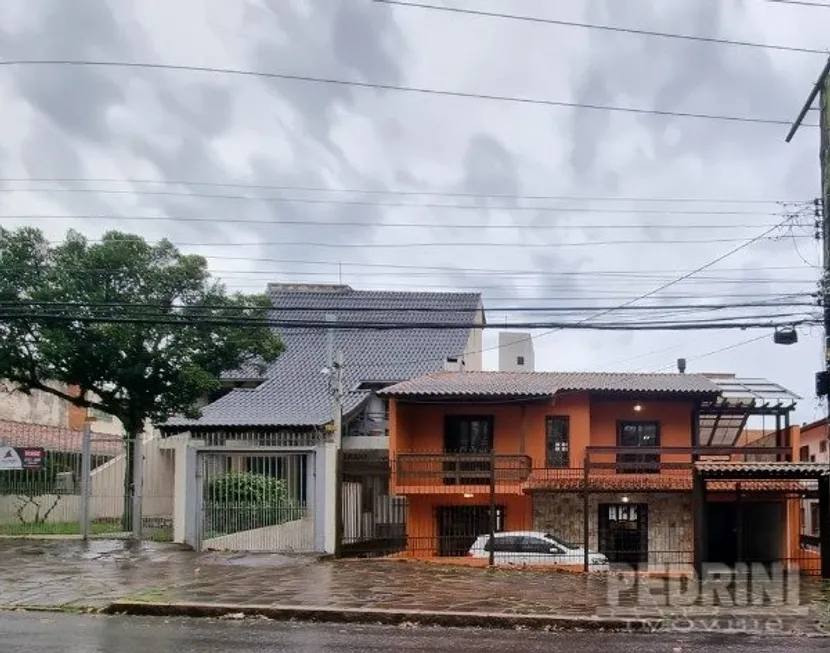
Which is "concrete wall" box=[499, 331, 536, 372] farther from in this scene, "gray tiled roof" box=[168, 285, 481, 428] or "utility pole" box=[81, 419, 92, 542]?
"utility pole" box=[81, 419, 92, 542]

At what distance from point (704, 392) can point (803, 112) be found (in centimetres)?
1160

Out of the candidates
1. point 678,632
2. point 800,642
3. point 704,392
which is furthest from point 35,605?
point 704,392

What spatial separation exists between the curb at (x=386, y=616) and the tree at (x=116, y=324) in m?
9.78

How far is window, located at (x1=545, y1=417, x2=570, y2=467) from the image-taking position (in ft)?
93.0

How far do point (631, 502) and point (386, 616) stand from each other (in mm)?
16384

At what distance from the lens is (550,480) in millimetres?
26328

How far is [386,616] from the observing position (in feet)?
38.0

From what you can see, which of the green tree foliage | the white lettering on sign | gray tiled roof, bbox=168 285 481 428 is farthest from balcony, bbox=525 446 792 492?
the white lettering on sign

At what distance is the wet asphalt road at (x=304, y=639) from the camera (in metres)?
9.56

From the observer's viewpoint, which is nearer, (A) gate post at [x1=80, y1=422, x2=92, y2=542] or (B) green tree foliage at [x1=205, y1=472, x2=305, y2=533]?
(B) green tree foliage at [x1=205, y1=472, x2=305, y2=533]

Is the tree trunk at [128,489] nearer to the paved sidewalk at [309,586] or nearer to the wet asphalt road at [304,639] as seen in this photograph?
the paved sidewalk at [309,586]

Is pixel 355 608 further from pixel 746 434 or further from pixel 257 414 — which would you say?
pixel 746 434

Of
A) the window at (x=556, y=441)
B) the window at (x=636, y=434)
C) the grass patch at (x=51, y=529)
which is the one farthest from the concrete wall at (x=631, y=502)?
the grass patch at (x=51, y=529)

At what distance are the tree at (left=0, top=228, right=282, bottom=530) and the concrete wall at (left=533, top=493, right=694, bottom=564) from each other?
9.68 m
